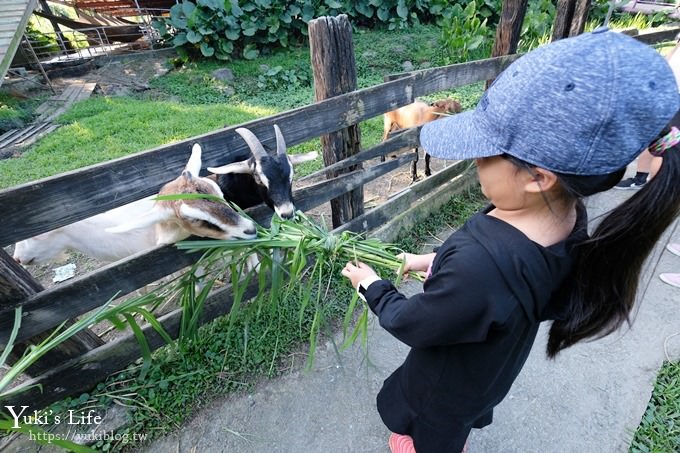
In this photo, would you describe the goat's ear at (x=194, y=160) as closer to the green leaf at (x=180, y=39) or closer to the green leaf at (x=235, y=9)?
the green leaf at (x=235, y=9)

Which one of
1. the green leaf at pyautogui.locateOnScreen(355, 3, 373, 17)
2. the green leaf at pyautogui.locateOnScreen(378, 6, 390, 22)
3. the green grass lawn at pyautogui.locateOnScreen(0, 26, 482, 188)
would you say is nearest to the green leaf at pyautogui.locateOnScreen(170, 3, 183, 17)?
the green grass lawn at pyautogui.locateOnScreen(0, 26, 482, 188)

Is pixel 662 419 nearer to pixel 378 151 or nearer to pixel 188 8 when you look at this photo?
pixel 378 151

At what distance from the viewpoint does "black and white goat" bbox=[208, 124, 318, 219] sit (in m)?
1.96

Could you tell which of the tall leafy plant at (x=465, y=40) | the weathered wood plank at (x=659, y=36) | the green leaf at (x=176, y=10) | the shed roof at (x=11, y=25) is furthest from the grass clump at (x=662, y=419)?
the green leaf at (x=176, y=10)

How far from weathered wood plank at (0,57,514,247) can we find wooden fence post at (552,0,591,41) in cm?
352

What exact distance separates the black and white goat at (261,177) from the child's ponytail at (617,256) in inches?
57.8

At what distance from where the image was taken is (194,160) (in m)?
1.69

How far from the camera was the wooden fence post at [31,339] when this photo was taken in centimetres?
150

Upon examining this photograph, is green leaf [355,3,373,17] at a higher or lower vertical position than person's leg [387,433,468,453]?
higher

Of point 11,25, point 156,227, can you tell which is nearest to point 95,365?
point 156,227

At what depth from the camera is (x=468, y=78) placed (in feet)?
10.6

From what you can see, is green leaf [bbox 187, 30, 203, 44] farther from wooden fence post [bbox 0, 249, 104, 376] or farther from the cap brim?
the cap brim

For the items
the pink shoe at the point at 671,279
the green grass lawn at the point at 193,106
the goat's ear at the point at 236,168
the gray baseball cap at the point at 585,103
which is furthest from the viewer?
the green grass lawn at the point at 193,106

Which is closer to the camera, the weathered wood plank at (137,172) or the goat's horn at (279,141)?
the weathered wood plank at (137,172)
